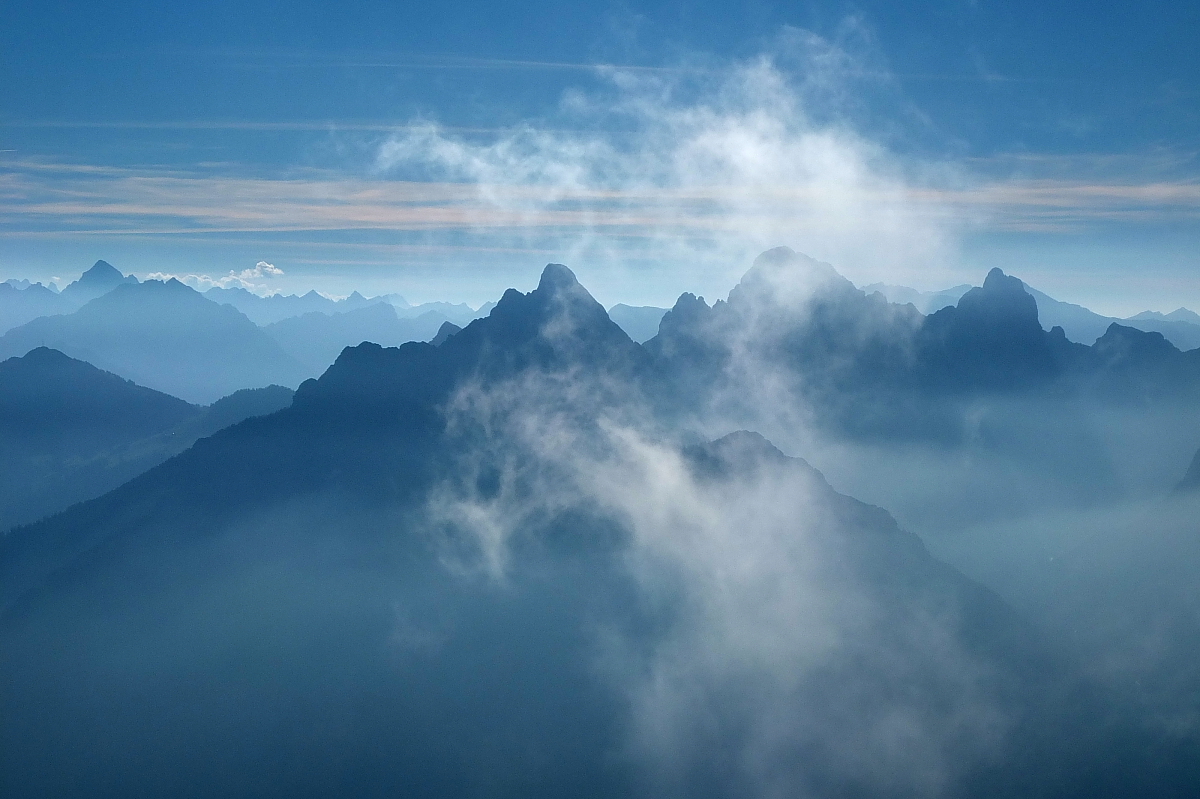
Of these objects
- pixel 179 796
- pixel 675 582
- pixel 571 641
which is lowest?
pixel 179 796

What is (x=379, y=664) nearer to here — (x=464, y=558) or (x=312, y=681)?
(x=312, y=681)

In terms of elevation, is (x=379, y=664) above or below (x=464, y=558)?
below

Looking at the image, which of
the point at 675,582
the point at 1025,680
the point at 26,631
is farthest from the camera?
the point at 26,631

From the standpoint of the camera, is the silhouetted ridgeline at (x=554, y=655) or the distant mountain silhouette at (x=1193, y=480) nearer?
the silhouetted ridgeline at (x=554, y=655)

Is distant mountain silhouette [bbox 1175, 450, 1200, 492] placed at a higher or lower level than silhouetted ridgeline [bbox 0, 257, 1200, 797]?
higher

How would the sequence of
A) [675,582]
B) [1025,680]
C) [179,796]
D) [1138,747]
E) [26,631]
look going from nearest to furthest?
[179,796], [1138,747], [1025,680], [675,582], [26,631]

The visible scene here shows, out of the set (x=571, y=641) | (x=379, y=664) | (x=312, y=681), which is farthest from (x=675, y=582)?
(x=312, y=681)

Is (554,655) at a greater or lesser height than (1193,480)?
lesser

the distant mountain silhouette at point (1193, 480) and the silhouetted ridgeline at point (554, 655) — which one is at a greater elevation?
the distant mountain silhouette at point (1193, 480)

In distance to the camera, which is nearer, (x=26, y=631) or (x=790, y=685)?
Answer: (x=790, y=685)

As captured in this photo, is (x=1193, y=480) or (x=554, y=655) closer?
(x=554, y=655)

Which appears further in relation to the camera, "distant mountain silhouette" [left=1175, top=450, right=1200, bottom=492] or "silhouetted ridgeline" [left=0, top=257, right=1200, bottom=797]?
"distant mountain silhouette" [left=1175, top=450, right=1200, bottom=492]
